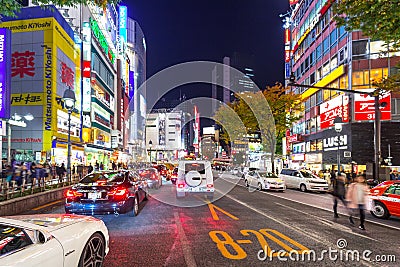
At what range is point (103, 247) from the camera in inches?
233

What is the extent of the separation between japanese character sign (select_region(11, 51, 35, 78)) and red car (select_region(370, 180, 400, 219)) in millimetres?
35915

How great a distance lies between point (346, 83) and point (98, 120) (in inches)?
1433

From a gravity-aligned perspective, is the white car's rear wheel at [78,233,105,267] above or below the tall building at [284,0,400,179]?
below

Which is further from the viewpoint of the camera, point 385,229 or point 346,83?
point 346,83

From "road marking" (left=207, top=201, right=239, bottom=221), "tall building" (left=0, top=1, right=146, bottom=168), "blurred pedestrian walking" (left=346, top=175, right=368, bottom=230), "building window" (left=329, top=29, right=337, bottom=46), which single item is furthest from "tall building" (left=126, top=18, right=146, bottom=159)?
"blurred pedestrian walking" (left=346, top=175, right=368, bottom=230)

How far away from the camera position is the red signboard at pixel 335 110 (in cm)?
3804

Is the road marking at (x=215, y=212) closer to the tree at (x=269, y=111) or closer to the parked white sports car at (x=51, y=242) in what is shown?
the parked white sports car at (x=51, y=242)

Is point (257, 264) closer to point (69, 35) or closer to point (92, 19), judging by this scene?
point (69, 35)

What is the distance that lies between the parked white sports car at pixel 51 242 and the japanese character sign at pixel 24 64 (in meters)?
36.6

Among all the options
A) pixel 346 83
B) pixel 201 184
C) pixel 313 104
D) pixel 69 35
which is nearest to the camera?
pixel 201 184

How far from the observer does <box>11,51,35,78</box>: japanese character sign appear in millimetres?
37625

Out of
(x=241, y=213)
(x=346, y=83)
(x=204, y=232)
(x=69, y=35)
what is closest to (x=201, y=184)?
(x=241, y=213)

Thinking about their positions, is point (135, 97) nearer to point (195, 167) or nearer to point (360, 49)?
point (360, 49)

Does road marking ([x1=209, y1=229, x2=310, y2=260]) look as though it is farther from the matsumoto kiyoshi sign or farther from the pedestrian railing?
the matsumoto kiyoshi sign
